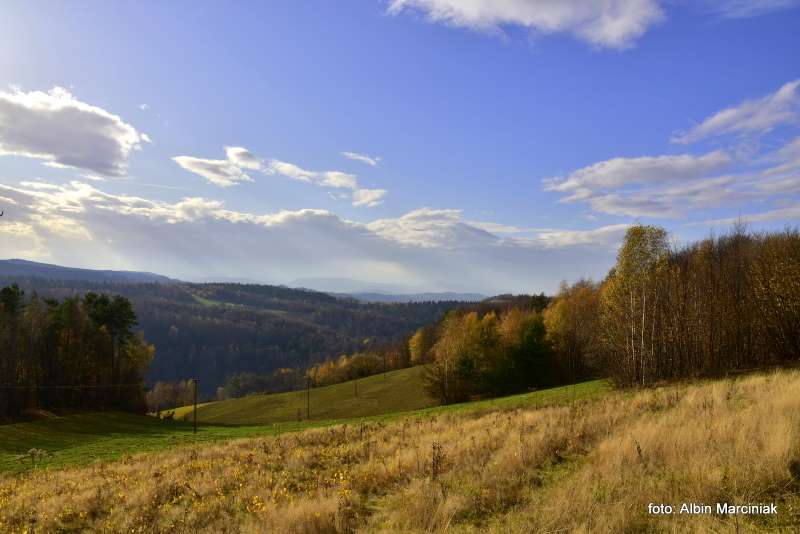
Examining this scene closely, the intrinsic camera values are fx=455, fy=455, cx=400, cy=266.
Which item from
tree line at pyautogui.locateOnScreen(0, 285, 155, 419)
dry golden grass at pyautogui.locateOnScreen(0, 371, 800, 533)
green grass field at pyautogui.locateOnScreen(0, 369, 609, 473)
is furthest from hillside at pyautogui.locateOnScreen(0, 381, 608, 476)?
dry golden grass at pyautogui.locateOnScreen(0, 371, 800, 533)

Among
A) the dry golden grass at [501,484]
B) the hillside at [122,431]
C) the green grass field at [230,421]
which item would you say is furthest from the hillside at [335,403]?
the dry golden grass at [501,484]

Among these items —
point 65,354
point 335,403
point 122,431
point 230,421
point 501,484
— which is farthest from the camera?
point 335,403

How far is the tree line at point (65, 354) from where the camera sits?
56500mm

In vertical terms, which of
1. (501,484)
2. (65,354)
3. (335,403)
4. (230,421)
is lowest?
(230,421)

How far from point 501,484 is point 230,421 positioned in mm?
86838

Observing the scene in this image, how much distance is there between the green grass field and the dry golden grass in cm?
1653

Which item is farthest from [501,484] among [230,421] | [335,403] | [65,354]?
[230,421]

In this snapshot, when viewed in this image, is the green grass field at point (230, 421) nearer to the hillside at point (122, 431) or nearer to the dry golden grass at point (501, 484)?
the hillside at point (122, 431)

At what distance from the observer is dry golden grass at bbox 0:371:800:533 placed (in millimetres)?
6355

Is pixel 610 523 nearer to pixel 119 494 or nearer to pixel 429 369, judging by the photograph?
pixel 119 494

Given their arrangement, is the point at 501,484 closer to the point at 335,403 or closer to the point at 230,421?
the point at 335,403

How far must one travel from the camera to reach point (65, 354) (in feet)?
207

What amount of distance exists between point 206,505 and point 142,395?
78.2 meters

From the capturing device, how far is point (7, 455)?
3177 cm
